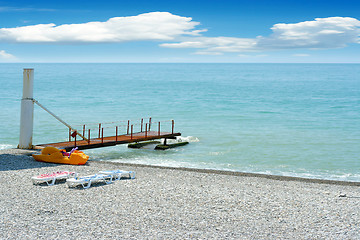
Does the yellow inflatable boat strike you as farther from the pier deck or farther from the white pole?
the white pole

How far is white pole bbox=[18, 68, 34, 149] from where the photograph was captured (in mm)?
18984

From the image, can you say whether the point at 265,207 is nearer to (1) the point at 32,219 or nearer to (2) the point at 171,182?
(2) the point at 171,182

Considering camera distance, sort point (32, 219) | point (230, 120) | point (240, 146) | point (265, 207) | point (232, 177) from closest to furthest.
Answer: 1. point (32, 219)
2. point (265, 207)
3. point (232, 177)
4. point (240, 146)
5. point (230, 120)

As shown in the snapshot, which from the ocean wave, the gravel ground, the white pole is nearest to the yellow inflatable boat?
the gravel ground

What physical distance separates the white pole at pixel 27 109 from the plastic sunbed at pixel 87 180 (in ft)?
23.4

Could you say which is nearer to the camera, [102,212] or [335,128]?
[102,212]

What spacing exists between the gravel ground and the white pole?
4.54 metres

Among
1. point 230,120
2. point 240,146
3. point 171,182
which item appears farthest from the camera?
point 230,120

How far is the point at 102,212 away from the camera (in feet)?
34.6

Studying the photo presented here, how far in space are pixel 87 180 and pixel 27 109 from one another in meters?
7.88

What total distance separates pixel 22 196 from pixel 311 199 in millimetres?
8770

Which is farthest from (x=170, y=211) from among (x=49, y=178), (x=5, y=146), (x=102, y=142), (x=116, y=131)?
(x=5, y=146)

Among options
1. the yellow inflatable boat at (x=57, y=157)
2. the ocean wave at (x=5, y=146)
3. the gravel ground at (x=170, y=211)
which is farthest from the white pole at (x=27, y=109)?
the ocean wave at (x=5, y=146)

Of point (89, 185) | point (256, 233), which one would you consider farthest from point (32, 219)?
point (256, 233)
